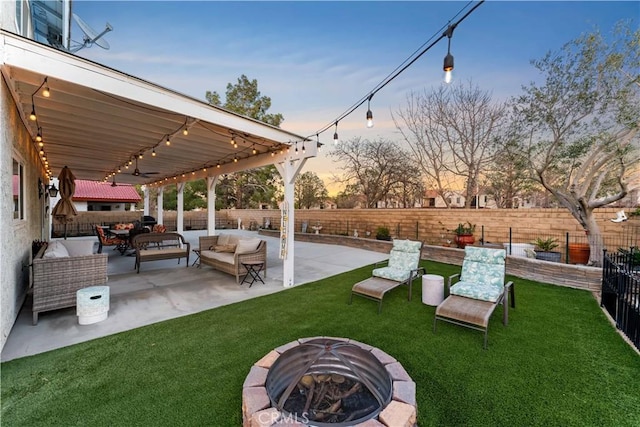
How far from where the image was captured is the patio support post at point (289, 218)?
5727 millimetres

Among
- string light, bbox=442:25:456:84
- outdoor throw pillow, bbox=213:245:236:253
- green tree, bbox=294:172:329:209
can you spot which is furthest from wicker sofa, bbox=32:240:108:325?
green tree, bbox=294:172:329:209

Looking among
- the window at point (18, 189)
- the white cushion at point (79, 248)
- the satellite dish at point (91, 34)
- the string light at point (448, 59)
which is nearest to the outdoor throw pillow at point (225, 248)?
the white cushion at point (79, 248)

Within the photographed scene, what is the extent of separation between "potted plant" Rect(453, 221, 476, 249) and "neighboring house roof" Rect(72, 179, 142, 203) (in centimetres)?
1891

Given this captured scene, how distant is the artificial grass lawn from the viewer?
212cm

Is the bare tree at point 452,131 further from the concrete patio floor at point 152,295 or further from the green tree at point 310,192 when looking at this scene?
the green tree at point 310,192

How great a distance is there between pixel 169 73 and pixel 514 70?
38.1ft

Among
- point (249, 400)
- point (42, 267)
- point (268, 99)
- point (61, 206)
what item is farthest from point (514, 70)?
point (268, 99)

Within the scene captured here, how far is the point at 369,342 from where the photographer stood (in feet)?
10.7

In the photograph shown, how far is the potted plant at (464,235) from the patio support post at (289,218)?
19.0 feet

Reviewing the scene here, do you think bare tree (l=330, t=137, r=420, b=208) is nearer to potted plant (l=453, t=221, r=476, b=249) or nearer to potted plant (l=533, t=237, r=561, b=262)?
potted plant (l=453, t=221, r=476, b=249)

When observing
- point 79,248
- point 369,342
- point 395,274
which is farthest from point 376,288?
point 79,248

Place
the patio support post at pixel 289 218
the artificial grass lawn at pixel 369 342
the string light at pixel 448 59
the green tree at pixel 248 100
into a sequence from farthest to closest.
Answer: the green tree at pixel 248 100, the patio support post at pixel 289 218, the string light at pixel 448 59, the artificial grass lawn at pixel 369 342

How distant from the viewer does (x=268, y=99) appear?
20.5 m

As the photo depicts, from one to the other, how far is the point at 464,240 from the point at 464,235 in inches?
6.3
